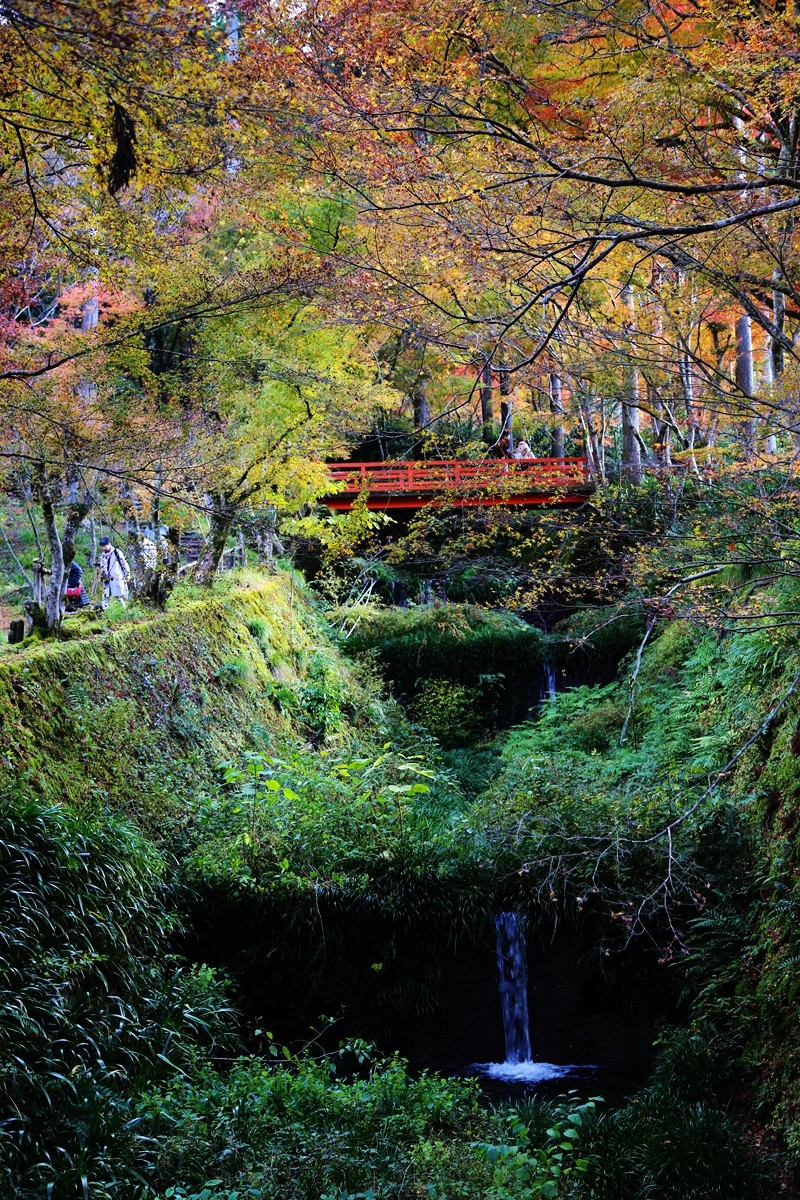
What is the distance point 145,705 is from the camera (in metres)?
9.26

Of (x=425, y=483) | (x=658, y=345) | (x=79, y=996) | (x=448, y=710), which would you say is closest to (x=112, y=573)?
(x=448, y=710)

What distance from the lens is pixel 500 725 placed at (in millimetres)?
16594

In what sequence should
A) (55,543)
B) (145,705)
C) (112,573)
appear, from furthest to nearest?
(112,573)
(145,705)
(55,543)

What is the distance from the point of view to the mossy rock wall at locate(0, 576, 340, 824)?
741 cm

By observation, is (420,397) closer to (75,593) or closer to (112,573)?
(112,573)

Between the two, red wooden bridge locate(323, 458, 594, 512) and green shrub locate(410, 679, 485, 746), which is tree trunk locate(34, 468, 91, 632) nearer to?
red wooden bridge locate(323, 458, 594, 512)

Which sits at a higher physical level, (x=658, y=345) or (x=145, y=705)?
(x=658, y=345)

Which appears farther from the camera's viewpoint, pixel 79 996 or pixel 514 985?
pixel 514 985

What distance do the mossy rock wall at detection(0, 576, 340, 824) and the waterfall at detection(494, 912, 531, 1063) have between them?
3254mm

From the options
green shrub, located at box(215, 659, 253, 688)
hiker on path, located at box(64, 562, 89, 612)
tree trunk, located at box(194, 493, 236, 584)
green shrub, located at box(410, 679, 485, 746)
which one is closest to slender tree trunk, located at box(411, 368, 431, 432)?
green shrub, located at box(410, 679, 485, 746)

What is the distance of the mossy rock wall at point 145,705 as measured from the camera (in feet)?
24.3

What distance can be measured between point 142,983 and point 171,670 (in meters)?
4.36

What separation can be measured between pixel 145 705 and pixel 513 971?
4.39 meters

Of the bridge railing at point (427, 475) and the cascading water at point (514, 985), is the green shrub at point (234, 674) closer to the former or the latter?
the cascading water at point (514, 985)
